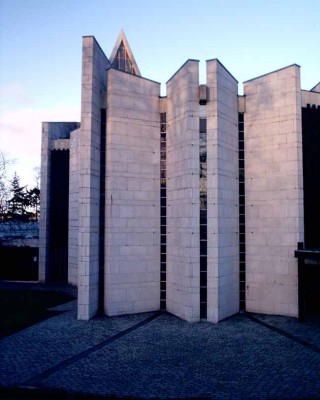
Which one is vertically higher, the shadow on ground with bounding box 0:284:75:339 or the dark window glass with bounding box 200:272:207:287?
the dark window glass with bounding box 200:272:207:287

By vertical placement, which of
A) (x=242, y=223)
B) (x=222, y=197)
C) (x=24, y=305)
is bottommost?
(x=24, y=305)

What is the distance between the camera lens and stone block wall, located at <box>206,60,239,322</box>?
60.9 ft

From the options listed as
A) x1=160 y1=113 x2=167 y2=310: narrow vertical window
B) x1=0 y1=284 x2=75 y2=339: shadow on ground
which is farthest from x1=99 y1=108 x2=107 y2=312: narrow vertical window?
x1=160 y1=113 x2=167 y2=310: narrow vertical window

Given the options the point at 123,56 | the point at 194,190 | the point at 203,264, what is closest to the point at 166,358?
the point at 203,264

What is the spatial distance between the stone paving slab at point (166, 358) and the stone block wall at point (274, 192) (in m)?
1.92

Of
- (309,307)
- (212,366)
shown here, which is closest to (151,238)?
Result: (212,366)

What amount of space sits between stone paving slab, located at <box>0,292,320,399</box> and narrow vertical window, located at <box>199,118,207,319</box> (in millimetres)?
1529

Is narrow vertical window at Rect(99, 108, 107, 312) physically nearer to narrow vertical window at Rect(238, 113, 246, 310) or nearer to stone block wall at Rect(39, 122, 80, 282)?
narrow vertical window at Rect(238, 113, 246, 310)

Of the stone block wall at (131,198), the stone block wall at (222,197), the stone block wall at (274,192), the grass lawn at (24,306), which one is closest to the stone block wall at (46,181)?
the grass lawn at (24,306)

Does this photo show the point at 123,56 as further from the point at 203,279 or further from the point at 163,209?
the point at 203,279

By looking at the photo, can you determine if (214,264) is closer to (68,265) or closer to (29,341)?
(29,341)

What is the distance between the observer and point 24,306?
22062 mm

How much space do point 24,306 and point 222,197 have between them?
15.3m

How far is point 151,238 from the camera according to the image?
2088 cm
